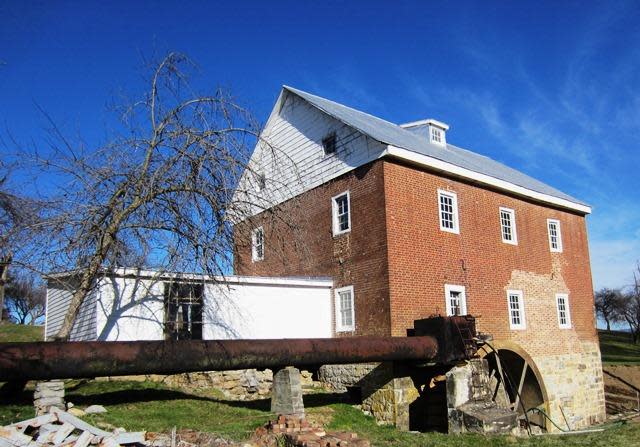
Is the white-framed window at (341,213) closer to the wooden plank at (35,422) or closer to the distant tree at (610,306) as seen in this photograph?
the wooden plank at (35,422)

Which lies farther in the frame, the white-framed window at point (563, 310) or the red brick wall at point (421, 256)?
the white-framed window at point (563, 310)

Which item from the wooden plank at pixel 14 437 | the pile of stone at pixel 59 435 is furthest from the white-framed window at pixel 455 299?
the wooden plank at pixel 14 437

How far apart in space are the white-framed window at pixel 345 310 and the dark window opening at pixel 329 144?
4.47 meters

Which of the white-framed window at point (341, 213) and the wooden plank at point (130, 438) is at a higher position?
the white-framed window at point (341, 213)

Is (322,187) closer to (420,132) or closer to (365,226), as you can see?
(365,226)

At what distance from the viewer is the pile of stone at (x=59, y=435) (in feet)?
24.1

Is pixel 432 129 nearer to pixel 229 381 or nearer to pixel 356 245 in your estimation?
pixel 356 245

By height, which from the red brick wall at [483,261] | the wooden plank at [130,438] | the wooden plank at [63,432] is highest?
the red brick wall at [483,261]

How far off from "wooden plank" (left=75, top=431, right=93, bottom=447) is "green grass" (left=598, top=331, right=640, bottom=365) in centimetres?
3465

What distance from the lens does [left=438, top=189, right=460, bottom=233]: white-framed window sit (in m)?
17.6

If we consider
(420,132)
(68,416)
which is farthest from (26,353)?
(420,132)

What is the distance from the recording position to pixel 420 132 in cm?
2252

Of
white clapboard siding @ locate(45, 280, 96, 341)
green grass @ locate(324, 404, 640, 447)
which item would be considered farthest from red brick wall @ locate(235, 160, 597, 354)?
white clapboard siding @ locate(45, 280, 96, 341)

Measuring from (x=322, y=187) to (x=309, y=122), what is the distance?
96.7 inches
